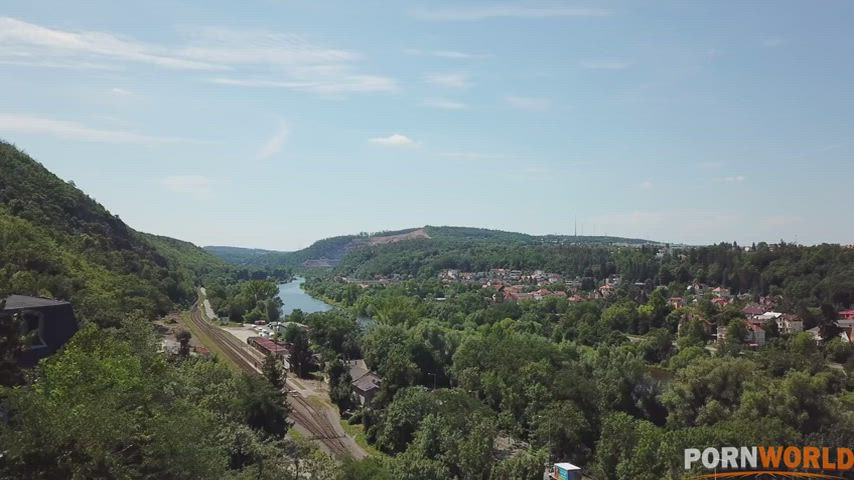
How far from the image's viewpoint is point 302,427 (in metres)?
25.6

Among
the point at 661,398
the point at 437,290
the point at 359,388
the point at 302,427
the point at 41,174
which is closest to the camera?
the point at 302,427

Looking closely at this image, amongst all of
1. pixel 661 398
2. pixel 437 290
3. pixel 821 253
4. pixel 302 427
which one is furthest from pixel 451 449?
pixel 437 290

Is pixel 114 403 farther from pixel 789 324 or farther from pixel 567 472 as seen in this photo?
pixel 789 324

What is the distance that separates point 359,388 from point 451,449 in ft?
37.6

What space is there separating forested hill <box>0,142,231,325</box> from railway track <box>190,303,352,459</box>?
5.31 metres

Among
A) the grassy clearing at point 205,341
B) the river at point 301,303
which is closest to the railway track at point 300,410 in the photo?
the grassy clearing at point 205,341

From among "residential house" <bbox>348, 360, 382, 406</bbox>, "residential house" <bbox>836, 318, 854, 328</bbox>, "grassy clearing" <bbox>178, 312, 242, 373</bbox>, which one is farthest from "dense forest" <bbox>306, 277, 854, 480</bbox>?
"residential house" <bbox>836, 318, 854, 328</bbox>

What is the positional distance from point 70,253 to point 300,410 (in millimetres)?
20822

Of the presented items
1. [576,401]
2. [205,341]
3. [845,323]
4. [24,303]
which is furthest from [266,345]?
[845,323]

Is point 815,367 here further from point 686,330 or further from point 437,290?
point 437,290

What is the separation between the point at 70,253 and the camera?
38.9 meters

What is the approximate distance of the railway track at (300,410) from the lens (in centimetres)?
2402

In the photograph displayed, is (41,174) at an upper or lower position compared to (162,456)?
upper

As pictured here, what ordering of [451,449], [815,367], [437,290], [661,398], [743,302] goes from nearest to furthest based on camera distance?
[451,449], [661,398], [815,367], [743,302], [437,290]
